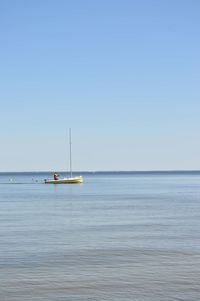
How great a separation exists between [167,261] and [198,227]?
57.8 ft

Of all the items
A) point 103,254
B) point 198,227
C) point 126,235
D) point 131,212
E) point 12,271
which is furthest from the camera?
point 131,212

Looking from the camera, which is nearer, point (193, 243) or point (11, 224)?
point (193, 243)

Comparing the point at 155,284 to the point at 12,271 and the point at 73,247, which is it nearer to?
the point at 12,271

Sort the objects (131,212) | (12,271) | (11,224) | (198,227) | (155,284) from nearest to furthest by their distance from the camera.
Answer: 1. (155,284)
2. (12,271)
3. (198,227)
4. (11,224)
5. (131,212)

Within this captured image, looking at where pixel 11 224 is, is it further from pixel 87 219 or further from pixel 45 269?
pixel 45 269

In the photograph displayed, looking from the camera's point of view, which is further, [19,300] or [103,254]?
[103,254]

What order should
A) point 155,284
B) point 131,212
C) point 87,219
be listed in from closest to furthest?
point 155,284
point 87,219
point 131,212

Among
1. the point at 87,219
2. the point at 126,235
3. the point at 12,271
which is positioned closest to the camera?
the point at 12,271

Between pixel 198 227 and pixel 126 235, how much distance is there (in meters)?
8.18

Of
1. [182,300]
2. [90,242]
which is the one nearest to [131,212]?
[90,242]

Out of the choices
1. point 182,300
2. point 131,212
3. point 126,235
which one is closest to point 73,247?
point 126,235

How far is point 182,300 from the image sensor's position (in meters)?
22.6

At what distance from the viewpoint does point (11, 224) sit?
2008 inches

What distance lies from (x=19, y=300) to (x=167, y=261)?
34.2ft
